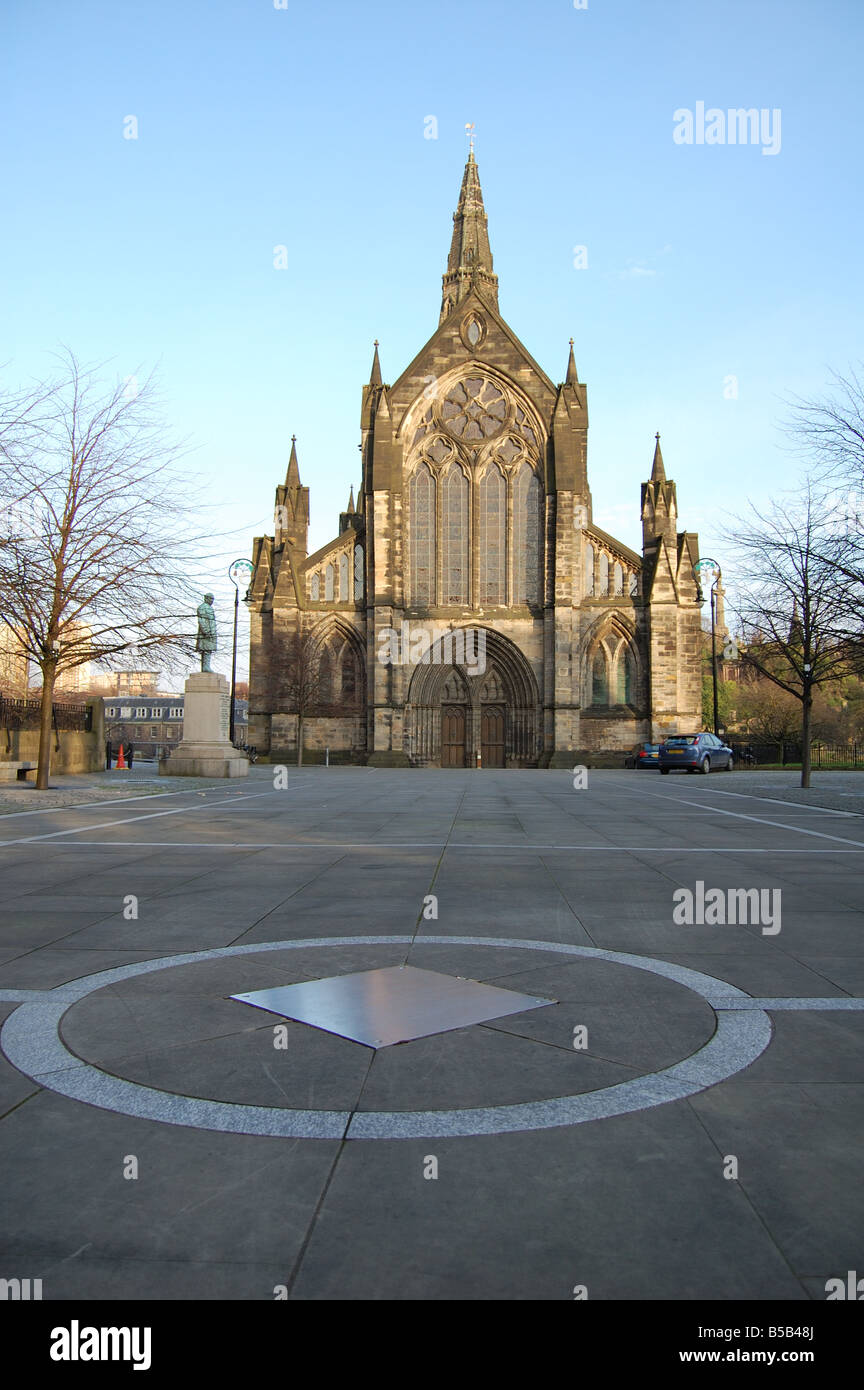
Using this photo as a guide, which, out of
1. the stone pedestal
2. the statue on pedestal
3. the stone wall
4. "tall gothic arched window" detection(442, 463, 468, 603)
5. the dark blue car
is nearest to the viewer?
the statue on pedestal

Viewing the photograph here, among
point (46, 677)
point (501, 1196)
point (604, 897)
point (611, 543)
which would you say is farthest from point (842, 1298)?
point (611, 543)

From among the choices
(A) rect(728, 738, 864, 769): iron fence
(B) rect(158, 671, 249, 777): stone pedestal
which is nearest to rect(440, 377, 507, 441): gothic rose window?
(A) rect(728, 738, 864, 769): iron fence

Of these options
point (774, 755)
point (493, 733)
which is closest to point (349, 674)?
point (493, 733)

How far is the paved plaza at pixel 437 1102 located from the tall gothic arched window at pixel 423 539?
126 ft

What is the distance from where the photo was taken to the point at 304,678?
44125mm

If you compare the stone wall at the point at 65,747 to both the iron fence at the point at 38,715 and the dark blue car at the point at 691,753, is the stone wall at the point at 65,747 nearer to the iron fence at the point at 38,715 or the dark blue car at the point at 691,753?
the iron fence at the point at 38,715

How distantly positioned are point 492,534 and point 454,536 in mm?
1810

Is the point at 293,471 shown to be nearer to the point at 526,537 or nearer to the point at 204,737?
the point at 526,537

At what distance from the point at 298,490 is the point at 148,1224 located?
47216 mm

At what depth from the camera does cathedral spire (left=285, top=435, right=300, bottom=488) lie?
47.8m

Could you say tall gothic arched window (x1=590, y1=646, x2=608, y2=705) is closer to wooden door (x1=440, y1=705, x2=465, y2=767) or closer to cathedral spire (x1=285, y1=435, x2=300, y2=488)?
wooden door (x1=440, y1=705, x2=465, y2=767)

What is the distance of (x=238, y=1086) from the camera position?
3.45 metres

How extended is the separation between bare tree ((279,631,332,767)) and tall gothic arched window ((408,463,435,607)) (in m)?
5.28
